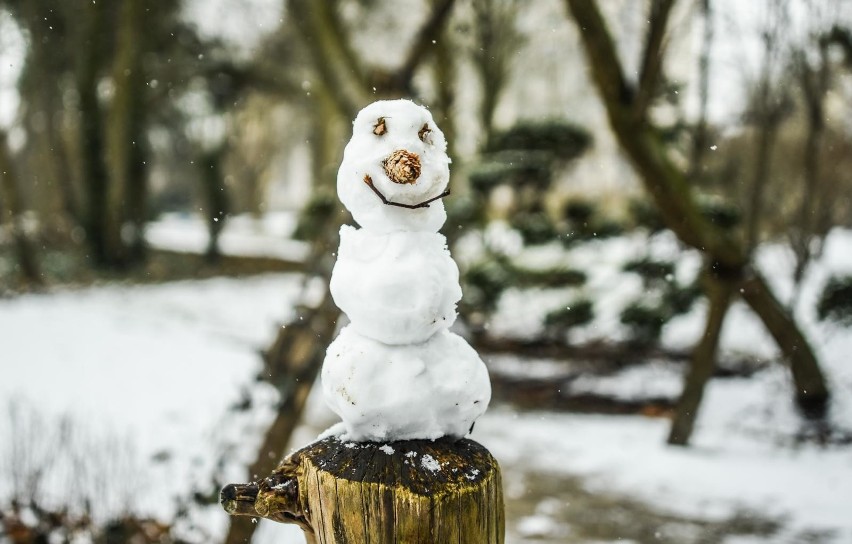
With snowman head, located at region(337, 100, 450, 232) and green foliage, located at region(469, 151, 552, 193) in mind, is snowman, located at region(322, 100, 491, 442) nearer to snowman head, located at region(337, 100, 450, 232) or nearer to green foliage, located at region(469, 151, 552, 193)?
snowman head, located at region(337, 100, 450, 232)

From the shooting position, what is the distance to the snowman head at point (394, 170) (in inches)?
64.1

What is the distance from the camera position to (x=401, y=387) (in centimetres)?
162

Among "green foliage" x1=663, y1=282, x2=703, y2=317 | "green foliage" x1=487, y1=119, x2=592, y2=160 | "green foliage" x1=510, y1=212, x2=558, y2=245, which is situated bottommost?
"green foliage" x1=663, y1=282, x2=703, y2=317

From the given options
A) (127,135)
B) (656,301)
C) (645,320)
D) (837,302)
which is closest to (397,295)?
(837,302)

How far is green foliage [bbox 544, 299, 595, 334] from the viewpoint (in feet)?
26.4

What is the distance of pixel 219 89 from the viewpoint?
14000 millimetres

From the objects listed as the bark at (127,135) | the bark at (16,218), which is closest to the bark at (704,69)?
the bark at (127,135)

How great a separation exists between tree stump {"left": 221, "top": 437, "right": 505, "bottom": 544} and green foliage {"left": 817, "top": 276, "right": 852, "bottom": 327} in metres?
6.20

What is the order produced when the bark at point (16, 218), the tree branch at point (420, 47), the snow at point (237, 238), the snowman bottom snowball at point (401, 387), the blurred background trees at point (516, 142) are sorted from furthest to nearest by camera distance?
the snow at point (237, 238)
the bark at point (16, 218)
the blurred background trees at point (516, 142)
the tree branch at point (420, 47)
the snowman bottom snowball at point (401, 387)

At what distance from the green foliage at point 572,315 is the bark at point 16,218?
8552mm

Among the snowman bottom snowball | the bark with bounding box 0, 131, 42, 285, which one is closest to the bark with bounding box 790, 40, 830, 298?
the snowman bottom snowball

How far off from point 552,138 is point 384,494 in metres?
7.75

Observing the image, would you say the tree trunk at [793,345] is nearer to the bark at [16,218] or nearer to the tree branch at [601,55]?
the tree branch at [601,55]

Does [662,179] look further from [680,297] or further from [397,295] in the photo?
[397,295]
